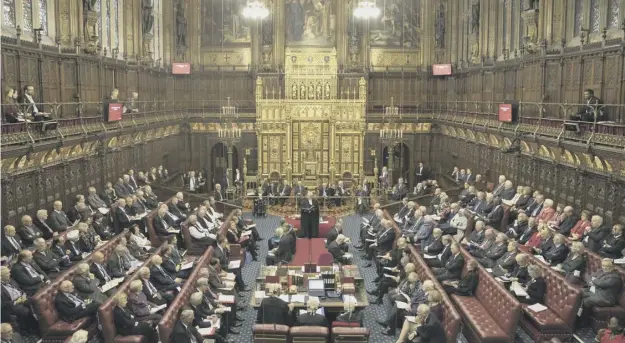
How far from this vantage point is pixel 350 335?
1052 cm

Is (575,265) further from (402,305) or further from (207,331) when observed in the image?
(207,331)

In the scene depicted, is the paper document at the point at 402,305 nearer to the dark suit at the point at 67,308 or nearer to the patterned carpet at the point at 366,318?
the patterned carpet at the point at 366,318

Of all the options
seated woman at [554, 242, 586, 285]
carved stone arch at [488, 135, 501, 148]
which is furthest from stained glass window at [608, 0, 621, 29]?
seated woman at [554, 242, 586, 285]

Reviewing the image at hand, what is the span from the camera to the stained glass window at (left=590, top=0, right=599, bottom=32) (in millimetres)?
18375

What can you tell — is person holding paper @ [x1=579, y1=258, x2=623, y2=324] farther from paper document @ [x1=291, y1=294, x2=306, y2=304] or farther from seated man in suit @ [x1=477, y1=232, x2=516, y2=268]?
paper document @ [x1=291, y1=294, x2=306, y2=304]

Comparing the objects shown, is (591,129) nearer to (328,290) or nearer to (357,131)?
(328,290)

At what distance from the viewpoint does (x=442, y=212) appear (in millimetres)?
19703

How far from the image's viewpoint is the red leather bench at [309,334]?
10445 mm

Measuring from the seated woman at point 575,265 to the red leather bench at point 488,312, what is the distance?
6.37 feet

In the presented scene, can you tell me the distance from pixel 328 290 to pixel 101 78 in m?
14.7

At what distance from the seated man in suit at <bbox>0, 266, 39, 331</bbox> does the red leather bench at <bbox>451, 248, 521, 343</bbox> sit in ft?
28.1

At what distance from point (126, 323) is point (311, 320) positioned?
3.40m

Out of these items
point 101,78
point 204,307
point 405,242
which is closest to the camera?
point 204,307

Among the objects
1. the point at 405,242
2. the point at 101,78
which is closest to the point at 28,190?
the point at 101,78
